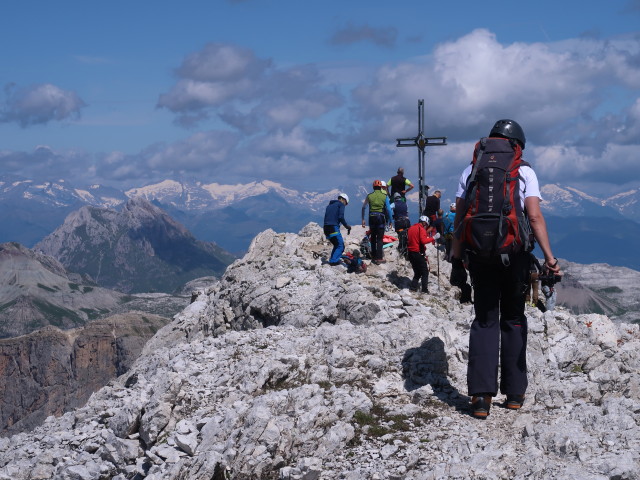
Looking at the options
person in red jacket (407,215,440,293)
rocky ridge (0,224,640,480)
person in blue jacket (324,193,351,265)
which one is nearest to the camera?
rocky ridge (0,224,640,480)

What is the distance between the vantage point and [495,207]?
35.6ft

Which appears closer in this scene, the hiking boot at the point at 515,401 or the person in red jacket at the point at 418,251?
the hiking boot at the point at 515,401

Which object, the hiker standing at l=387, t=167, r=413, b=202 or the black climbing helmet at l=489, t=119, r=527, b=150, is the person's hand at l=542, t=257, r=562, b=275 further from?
the hiker standing at l=387, t=167, r=413, b=202

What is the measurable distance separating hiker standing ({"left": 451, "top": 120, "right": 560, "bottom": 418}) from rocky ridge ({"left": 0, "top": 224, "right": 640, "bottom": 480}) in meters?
0.68

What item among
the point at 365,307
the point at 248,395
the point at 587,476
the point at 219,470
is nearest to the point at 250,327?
the point at 365,307

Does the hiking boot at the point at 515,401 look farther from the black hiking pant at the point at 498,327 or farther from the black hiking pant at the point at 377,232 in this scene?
the black hiking pant at the point at 377,232

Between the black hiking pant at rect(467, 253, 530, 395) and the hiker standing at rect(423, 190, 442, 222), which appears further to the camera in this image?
the hiker standing at rect(423, 190, 442, 222)

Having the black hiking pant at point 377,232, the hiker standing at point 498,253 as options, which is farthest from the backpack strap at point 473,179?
the black hiking pant at point 377,232

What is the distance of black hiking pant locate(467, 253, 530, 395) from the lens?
1102cm

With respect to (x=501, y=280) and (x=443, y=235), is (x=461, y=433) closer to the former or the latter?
(x=501, y=280)

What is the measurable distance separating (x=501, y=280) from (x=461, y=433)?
2379mm

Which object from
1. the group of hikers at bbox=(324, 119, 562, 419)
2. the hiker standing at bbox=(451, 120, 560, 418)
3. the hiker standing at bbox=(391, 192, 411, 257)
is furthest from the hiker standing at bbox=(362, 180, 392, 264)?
the hiker standing at bbox=(451, 120, 560, 418)

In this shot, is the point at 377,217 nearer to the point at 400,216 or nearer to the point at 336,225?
the point at 336,225

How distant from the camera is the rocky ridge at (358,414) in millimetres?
9781
